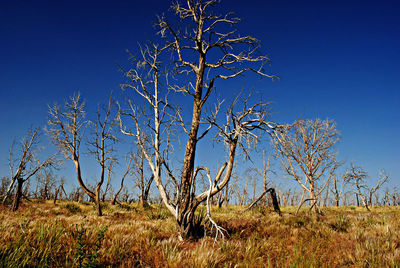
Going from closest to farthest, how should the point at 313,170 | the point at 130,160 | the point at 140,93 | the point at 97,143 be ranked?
the point at 140,93
the point at 97,143
the point at 313,170
the point at 130,160

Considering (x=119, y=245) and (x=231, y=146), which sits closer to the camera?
(x=119, y=245)

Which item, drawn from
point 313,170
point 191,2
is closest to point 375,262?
point 191,2

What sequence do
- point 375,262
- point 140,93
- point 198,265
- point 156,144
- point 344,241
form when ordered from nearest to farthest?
point 198,265 < point 375,262 < point 344,241 < point 156,144 < point 140,93

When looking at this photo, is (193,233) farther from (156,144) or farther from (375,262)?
(375,262)

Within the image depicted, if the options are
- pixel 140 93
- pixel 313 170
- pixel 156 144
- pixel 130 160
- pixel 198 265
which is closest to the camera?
pixel 198 265

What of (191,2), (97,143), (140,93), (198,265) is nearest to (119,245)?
(198,265)

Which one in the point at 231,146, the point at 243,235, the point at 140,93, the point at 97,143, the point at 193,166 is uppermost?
the point at 140,93

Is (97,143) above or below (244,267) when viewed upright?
above

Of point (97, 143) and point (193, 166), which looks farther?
point (97, 143)

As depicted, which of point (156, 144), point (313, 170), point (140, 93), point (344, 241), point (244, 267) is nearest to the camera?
point (244, 267)

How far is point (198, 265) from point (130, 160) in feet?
77.1

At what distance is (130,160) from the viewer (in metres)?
25.2

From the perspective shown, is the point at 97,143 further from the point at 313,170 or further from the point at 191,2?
the point at 313,170

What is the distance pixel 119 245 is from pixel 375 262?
201 inches
